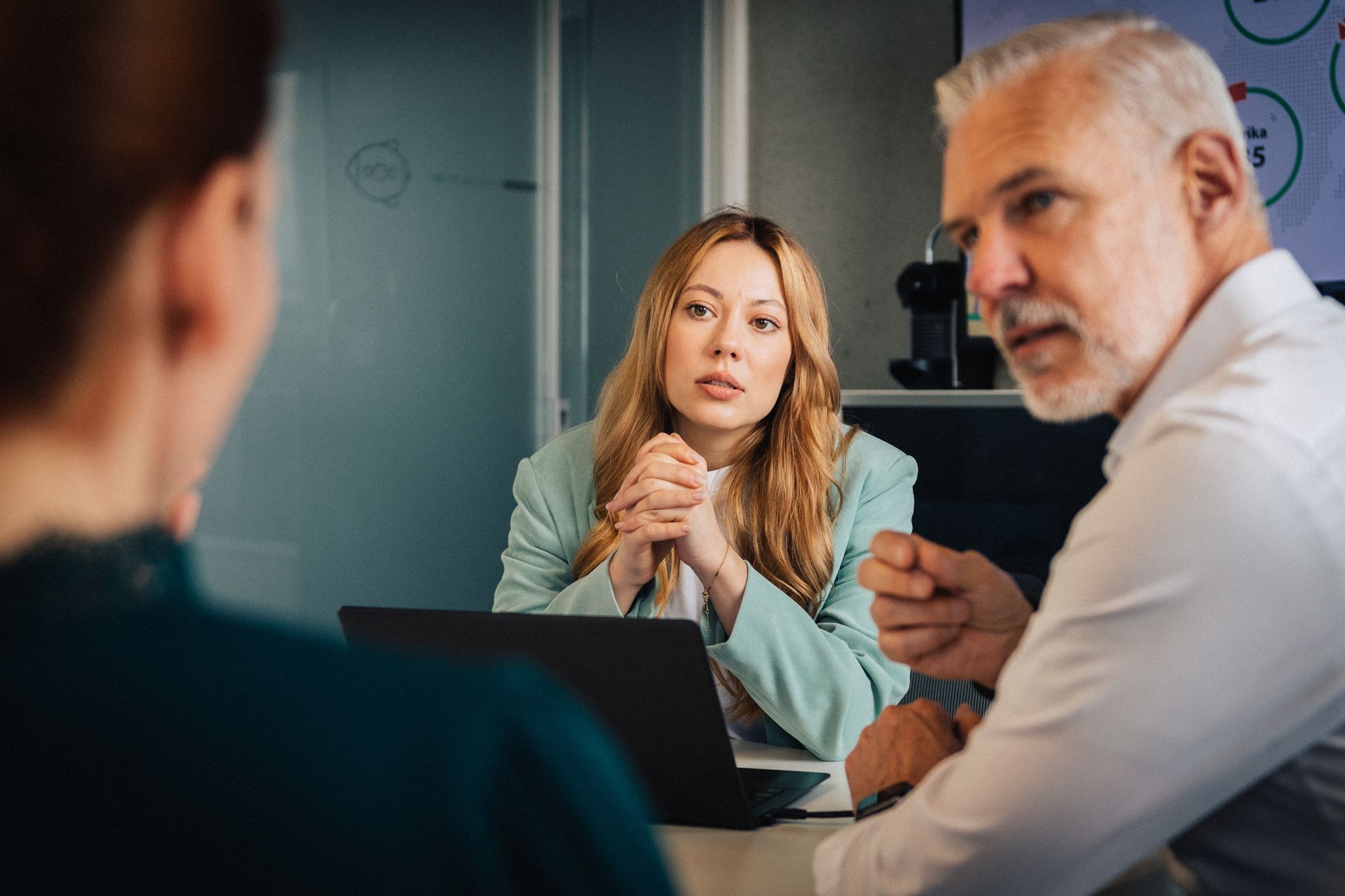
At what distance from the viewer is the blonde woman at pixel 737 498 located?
164 cm

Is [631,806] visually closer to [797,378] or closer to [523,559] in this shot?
[523,559]

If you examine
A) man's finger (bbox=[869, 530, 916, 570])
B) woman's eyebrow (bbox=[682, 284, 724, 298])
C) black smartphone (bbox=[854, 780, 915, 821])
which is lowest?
black smartphone (bbox=[854, 780, 915, 821])

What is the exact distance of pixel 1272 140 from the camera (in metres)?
2.80

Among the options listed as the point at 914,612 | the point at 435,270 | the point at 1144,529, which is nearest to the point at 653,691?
the point at 914,612

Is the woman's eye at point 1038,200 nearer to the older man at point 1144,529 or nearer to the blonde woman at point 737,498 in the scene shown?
the older man at point 1144,529

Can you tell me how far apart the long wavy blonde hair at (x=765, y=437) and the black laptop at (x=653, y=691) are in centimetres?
68

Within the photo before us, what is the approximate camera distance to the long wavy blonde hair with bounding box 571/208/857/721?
1903 millimetres

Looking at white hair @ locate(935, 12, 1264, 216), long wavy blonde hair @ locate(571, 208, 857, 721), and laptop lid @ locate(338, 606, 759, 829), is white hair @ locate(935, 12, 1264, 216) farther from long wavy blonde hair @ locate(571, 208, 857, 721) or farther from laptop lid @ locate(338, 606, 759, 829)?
long wavy blonde hair @ locate(571, 208, 857, 721)

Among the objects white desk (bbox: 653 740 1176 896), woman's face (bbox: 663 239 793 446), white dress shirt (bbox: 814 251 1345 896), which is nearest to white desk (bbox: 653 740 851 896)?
white desk (bbox: 653 740 1176 896)

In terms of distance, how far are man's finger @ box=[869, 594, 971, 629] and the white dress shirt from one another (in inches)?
11.1

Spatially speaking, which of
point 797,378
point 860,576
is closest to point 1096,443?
point 797,378

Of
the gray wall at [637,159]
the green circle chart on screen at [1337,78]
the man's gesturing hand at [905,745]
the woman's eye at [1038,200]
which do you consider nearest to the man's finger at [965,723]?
the man's gesturing hand at [905,745]

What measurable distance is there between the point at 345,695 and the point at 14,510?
0.41 ft

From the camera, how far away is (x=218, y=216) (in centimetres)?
41
